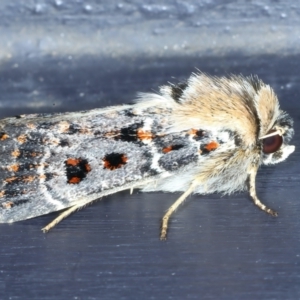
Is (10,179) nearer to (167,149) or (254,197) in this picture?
(167,149)

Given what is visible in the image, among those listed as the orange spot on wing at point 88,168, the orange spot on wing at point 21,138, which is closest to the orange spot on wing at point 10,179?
the orange spot on wing at point 21,138

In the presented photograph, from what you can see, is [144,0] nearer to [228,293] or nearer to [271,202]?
[271,202]

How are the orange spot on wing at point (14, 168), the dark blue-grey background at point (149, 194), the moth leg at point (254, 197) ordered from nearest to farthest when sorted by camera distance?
the dark blue-grey background at point (149, 194)
the orange spot on wing at point (14, 168)
the moth leg at point (254, 197)

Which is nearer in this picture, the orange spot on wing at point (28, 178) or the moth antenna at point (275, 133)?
the orange spot on wing at point (28, 178)

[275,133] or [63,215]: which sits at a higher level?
[275,133]

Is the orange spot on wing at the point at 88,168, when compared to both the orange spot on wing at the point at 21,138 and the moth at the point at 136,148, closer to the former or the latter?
the moth at the point at 136,148

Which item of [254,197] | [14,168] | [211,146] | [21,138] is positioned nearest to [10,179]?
[14,168]
